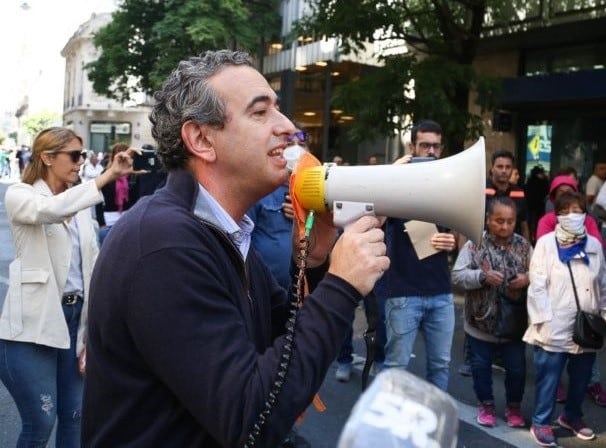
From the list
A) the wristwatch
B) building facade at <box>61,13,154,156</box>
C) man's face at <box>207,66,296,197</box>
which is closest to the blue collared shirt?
man's face at <box>207,66,296,197</box>

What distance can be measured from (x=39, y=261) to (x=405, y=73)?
21.7 ft

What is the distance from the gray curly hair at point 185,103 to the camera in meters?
1.57

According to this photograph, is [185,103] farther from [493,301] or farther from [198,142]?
[493,301]

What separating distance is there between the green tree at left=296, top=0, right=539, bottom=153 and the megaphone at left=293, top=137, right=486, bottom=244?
6.86 metres

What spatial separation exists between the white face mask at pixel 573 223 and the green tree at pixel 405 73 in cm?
419

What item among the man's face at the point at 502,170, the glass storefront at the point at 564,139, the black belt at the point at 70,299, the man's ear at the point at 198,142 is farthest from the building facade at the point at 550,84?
the man's ear at the point at 198,142

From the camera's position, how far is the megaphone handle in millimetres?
1637

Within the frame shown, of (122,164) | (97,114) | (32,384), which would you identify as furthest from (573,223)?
(97,114)

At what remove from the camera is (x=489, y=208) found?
477 cm

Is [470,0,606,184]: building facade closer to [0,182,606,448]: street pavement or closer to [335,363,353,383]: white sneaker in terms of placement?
[0,182,606,448]: street pavement

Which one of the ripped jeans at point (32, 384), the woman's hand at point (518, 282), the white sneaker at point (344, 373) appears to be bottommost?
the white sneaker at point (344, 373)

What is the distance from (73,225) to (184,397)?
2318mm

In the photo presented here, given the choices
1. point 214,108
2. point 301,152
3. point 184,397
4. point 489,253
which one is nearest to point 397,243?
point 489,253

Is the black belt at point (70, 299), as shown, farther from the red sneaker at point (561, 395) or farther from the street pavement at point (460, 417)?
the red sneaker at point (561, 395)
